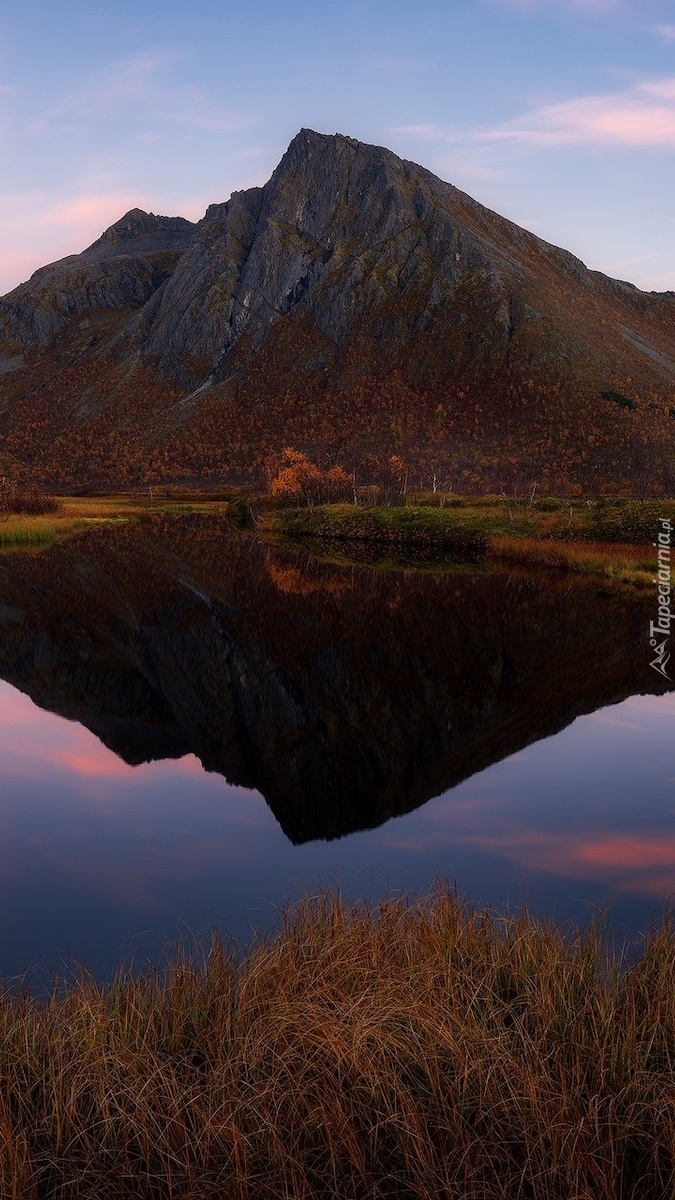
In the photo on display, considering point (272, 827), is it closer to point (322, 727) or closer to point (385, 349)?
point (322, 727)

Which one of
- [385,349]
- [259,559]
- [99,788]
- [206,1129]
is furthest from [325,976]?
[385,349]

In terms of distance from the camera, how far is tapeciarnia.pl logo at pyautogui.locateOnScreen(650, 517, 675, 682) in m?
31.0

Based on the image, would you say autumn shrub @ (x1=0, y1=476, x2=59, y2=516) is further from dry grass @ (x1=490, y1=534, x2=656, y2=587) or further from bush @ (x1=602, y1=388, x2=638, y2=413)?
bush @ (x1=602, y1=388, x2=638, y2=413)

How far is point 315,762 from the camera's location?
20.9 metres

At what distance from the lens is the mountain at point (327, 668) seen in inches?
825

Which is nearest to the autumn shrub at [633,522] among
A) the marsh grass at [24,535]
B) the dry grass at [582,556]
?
the dry grass at [582,556]

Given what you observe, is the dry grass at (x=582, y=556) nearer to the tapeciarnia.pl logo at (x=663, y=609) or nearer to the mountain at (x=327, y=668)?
the tapeciarnia.pl logo at (x=663, y=609)

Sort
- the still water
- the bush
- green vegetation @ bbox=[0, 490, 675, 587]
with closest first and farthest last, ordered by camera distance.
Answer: the still water, green vegetation @ bbox=[0, 490, 675, 587], the bush

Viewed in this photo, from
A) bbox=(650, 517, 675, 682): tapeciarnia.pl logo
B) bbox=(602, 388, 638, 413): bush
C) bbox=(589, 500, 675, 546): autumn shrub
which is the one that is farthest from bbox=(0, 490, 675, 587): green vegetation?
bbox=(602, 388, 638, 413): bush

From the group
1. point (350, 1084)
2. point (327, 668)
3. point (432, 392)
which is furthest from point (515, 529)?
point (432, 392)

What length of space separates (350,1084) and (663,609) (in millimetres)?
34916

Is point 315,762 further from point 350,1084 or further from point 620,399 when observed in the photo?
point 620,399

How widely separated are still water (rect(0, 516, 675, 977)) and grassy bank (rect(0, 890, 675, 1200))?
3.96 m

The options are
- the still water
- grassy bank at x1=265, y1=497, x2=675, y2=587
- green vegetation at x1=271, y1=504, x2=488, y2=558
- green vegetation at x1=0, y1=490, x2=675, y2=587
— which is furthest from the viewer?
green vegetation at x1=271, y1=504, x2=488, y2=558
